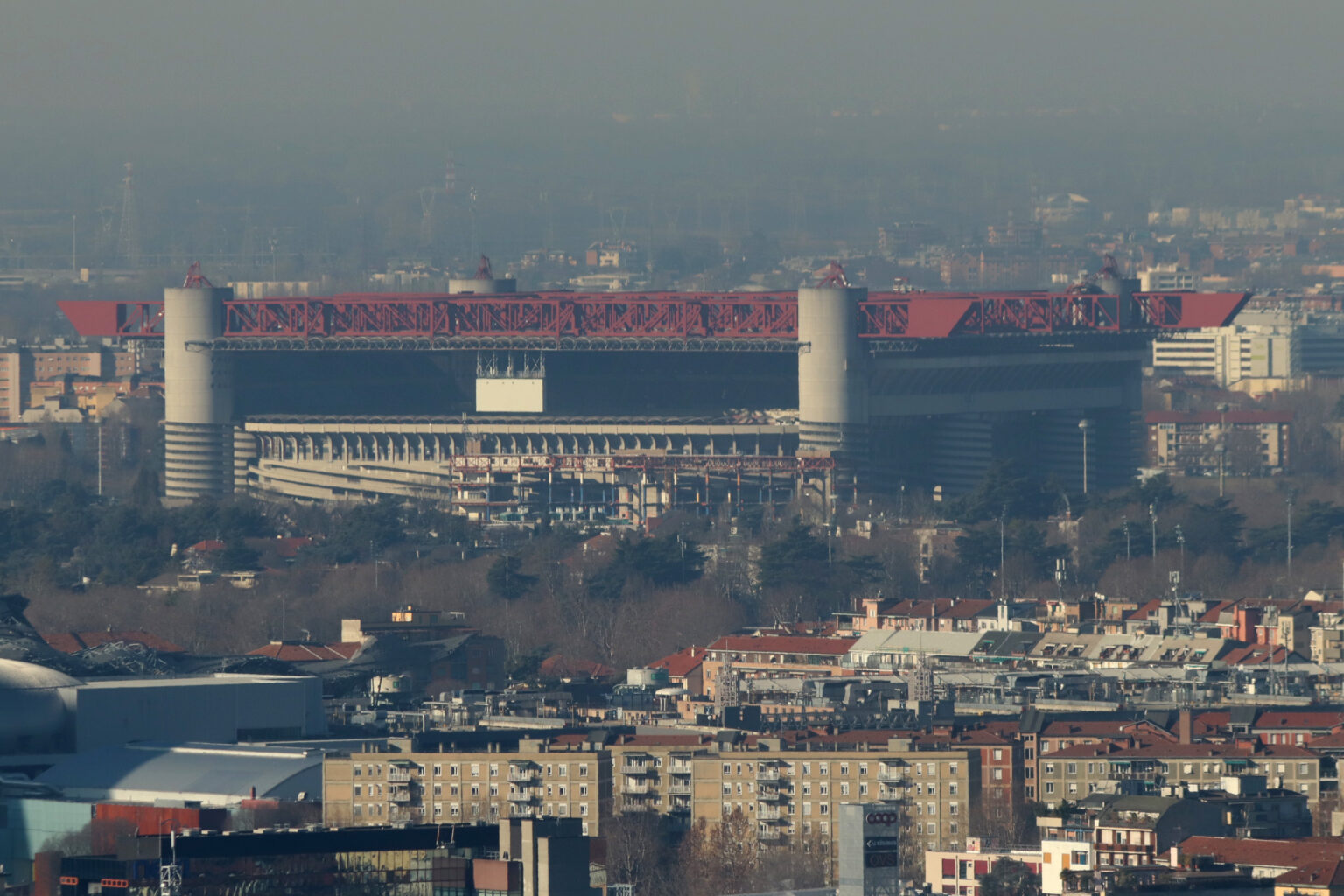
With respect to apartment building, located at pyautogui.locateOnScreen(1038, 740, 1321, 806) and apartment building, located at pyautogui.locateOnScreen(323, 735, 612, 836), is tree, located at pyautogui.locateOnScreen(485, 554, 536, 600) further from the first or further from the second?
apartment building, located at pyautogui.locateOnScreen(323, 735, 612, 836)

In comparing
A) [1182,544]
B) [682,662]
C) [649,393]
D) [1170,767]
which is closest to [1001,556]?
[1182,544]

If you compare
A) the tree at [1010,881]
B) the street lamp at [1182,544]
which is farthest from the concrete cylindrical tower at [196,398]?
the tree at [1010,881]

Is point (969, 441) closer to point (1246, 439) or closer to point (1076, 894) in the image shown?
point (1246, 439)

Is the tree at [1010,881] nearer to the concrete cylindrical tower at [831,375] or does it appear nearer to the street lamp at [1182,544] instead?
the street lamp at [1182,544]

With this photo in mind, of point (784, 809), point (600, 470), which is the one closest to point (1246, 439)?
point (600, 470)

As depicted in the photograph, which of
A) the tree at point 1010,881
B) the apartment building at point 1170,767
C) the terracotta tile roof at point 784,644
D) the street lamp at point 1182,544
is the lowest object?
the tree at point 1010,881

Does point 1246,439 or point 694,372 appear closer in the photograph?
point 694,372

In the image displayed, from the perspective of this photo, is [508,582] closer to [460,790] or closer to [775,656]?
[775,656]
